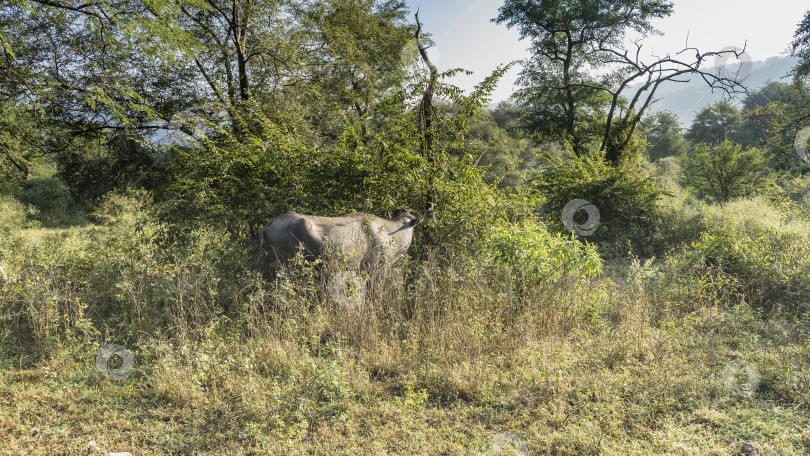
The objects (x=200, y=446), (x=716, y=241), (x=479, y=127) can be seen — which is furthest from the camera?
(x=479, y=127)

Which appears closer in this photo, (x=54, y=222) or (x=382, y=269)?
(x=382, y=269)

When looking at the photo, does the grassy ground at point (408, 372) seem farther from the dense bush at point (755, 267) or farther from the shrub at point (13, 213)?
the shrub at point (13, 213)

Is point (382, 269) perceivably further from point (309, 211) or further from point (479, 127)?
point (479, 127)

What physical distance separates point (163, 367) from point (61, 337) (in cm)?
173

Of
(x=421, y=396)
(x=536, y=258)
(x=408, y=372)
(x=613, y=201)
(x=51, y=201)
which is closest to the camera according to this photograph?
(x=421, y=396)

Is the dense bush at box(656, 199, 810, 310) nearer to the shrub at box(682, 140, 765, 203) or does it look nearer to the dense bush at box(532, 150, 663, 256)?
the dense bush at box(532, 150, 663, 256)

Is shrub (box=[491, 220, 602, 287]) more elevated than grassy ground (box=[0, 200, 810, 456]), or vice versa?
shrub (box=[491, 220, 602, 287])

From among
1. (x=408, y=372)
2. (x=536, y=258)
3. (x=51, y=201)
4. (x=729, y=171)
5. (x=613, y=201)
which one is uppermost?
(x=729, y=171)

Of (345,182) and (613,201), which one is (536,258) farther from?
(613,201)

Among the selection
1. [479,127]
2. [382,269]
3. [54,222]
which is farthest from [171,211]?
[479,127]

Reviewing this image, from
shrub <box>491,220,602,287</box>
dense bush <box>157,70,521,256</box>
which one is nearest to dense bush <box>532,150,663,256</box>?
shrub <box>491,220,602,287</box>

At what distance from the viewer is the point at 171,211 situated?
5.96 metres

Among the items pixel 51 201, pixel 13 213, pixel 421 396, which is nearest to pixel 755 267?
pixel 421 396

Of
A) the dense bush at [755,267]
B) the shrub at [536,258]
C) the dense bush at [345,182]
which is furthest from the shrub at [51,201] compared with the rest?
the dense bush at [755,267]
